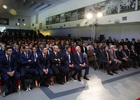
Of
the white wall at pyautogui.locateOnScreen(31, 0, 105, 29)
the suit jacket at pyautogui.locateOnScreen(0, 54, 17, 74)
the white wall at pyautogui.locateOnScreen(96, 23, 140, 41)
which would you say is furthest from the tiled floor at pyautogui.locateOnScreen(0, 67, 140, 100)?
the white wall at pyautogui.locateOnScreen(31, 0, 105, 29)

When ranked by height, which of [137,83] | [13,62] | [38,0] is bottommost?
[137,83]

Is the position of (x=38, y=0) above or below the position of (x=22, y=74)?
above

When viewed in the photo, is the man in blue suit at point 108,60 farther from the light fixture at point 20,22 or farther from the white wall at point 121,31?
the light fixture at point 20,22

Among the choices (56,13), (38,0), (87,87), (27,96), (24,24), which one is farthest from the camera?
(24,24)

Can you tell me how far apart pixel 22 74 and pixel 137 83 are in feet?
14.1

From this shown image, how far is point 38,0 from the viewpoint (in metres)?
15.6

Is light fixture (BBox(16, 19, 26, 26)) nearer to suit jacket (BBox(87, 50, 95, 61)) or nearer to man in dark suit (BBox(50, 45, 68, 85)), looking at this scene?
suit jacket (BBox(87, 50, 95, 61))

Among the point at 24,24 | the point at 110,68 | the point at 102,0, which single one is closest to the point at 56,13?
the point at 102,0

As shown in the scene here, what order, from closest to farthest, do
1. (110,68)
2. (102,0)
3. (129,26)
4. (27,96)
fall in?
1. (27,96)
2. (110,68)
3. (129,26)
4. (102,0)

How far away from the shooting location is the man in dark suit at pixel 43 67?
379 centimetres

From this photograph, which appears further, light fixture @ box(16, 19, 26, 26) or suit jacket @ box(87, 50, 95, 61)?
light fixture @ box(16, 19, 26, 26)

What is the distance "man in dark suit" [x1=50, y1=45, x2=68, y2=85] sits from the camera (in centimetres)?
405

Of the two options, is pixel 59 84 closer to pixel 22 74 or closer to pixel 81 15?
pixel 22 74

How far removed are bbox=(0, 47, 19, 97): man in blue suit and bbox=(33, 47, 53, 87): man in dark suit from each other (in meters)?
0.75
